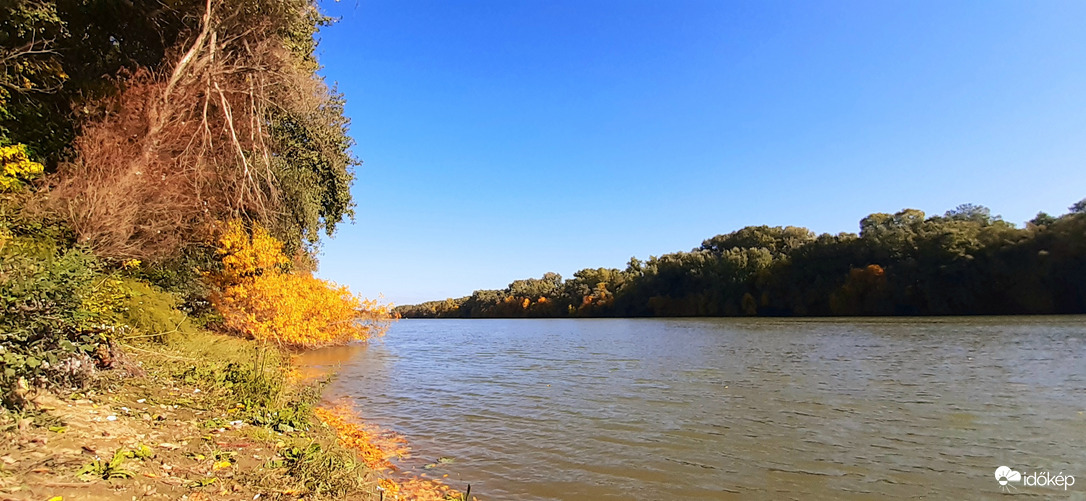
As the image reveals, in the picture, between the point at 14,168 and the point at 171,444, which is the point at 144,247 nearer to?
the point at 14,168

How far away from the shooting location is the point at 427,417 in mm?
10930

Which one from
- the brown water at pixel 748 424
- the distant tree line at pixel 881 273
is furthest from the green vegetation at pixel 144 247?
the distant tree line at pixel 881 273

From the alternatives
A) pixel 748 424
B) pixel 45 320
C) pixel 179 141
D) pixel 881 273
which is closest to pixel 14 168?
pixel 179 141

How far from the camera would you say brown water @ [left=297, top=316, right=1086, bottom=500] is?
6.86 meters

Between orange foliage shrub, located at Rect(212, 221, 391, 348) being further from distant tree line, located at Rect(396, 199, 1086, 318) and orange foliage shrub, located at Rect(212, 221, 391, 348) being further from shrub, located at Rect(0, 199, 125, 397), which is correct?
distant tree line, located at Rect(396, 199, 1086, 318)

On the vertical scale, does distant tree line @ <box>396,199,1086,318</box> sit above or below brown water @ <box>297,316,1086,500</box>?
above

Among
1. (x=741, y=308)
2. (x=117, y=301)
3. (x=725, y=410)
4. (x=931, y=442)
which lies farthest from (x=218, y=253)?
(x=741, y=308)

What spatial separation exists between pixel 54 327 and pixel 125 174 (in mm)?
5682

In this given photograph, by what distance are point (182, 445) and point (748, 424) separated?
8.89m

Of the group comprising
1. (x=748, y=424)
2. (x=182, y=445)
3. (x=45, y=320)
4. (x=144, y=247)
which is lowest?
(x=748, y=424)

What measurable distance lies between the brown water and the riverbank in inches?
66.4

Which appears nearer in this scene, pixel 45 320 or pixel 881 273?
pixel 45 320

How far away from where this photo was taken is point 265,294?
16.7m

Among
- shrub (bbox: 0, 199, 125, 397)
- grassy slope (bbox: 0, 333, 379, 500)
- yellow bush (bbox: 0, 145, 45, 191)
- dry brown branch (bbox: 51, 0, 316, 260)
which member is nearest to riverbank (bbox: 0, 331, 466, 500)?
grassy slope (bbox: 0, 333, 379, 500)
